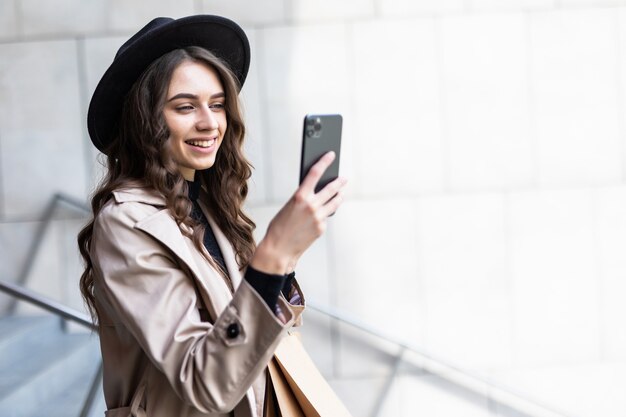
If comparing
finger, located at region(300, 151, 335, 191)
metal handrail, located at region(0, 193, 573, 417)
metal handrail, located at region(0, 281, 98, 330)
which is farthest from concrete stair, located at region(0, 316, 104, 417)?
finger, located at region(300, 151, 335, 191)

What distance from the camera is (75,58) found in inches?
198

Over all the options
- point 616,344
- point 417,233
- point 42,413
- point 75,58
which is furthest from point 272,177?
point 616,344

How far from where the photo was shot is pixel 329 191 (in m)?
1.66

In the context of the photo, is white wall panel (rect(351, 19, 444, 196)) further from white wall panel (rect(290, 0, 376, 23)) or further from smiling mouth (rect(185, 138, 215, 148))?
smiling mouth (rect(185, 138, 215, 148))

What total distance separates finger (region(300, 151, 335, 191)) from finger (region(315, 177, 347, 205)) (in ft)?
0.07

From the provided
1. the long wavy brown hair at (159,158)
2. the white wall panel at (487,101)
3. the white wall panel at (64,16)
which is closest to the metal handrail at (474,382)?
the white wall panel at (487,101)

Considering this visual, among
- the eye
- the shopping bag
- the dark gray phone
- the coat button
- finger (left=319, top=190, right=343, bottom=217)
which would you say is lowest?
the shopping bag

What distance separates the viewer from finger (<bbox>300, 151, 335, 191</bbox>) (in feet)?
5.36

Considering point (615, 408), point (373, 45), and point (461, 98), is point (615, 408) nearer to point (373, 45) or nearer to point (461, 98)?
point (461, 98)

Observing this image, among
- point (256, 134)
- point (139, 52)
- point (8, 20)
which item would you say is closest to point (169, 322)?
point (139, 52)

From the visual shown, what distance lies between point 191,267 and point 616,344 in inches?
164

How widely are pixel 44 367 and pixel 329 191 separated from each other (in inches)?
124

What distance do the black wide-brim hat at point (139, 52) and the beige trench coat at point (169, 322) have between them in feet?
0.98

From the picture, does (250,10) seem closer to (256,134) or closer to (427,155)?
(256,134)
